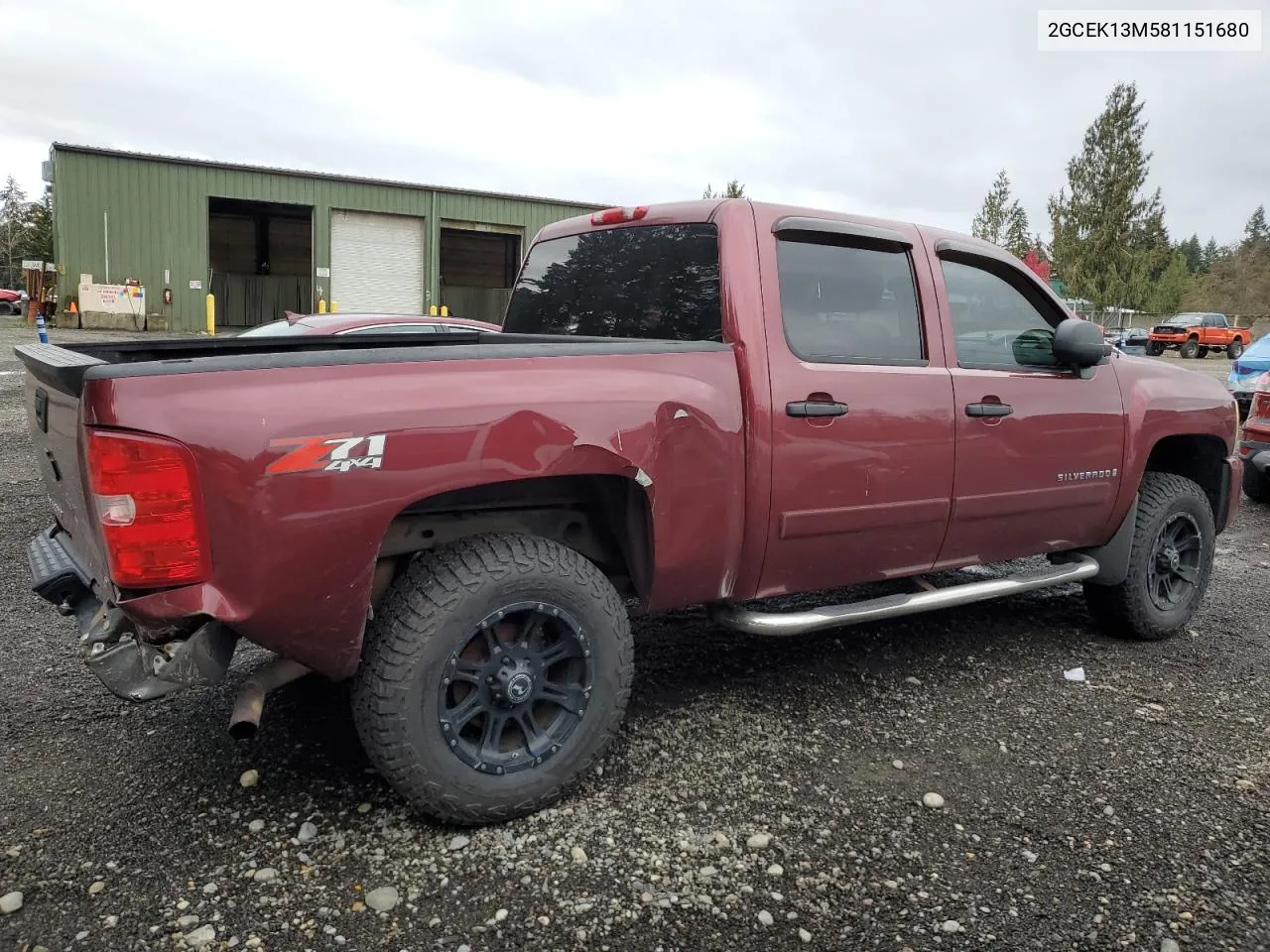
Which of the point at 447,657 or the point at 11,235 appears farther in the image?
the point at 11,235

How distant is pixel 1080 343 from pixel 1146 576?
1310 millimetres

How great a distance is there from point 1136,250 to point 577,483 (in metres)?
44.9

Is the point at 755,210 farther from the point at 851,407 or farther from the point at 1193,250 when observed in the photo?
the point at 1193,250

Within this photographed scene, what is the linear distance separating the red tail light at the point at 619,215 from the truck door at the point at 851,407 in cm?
56

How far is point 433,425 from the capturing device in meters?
2.52

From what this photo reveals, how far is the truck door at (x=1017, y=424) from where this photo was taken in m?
3.73

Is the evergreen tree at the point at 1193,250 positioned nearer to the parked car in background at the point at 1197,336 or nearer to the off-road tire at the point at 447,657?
the parked car in background at the point at 1197,336

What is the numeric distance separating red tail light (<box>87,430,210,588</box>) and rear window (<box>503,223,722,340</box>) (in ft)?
5.63

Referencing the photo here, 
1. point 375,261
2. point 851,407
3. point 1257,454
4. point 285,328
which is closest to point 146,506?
point 851,407

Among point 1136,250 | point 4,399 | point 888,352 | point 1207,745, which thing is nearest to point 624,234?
point 888,352

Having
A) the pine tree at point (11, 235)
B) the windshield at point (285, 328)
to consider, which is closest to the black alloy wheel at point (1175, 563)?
the windshield at point (285, 328)

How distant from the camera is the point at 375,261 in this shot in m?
26.3

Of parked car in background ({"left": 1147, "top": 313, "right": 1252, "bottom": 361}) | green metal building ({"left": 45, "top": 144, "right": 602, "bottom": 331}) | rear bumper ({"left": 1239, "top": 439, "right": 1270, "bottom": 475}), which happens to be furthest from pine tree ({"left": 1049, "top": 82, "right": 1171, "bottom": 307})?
rear bumper ({"left": 1239, "top": 439, "right": 1270, "bottom": 475})

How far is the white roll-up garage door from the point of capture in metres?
25.8
